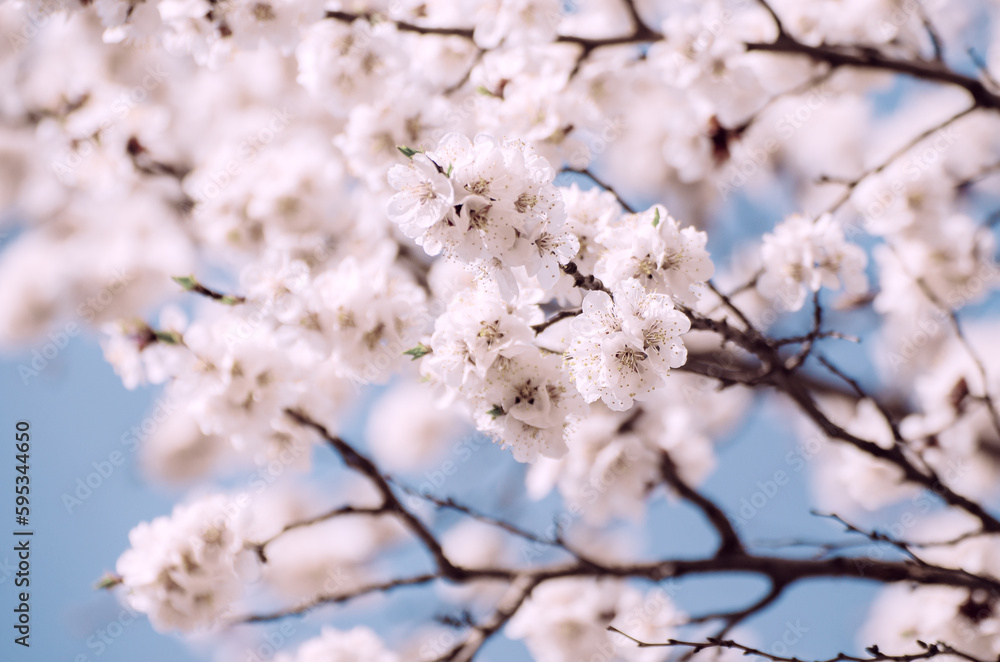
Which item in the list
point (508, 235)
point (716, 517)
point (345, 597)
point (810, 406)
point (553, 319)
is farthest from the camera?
point (716, 517)

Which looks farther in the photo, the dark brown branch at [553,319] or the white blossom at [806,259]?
the white blossom at [806,259]

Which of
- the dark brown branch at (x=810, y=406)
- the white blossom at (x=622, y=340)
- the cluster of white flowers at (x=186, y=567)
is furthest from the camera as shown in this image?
the cluster of white flowers at (x=186, y=567)

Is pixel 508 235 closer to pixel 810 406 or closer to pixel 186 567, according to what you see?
pixel 810 406

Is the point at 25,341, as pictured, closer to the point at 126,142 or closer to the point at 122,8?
the point at 126,142

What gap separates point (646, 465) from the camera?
9.97ft

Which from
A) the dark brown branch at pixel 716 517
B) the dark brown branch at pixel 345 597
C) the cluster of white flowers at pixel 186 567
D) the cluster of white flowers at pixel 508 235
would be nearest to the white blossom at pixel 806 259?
the cluster of white flowers at pixel 508 235

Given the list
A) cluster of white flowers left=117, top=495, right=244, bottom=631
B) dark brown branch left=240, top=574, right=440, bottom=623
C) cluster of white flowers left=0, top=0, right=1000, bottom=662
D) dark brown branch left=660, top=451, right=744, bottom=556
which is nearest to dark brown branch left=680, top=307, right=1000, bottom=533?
cluster of white flowers left=0, top=0, right=1000, bottom=662

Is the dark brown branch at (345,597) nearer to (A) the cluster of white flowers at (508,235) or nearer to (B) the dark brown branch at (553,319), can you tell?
(A) the cluster of white flowers at (508,235)

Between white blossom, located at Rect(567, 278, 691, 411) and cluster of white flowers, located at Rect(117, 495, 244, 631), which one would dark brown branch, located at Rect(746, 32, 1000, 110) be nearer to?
white blossom, located at Rect(567, 278, 691, 411)

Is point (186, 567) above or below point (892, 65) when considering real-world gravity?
below

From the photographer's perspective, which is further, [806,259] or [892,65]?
[892,65]

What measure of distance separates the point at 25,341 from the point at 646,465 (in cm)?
556

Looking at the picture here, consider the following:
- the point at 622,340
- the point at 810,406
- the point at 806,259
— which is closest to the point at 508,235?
the point at 622,340

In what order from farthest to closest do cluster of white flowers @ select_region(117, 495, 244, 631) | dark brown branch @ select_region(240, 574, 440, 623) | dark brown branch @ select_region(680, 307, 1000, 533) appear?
cluster of white flowers @ select_region(117, 495, 244, 631) → dark brown branch @ select_region(240, 574, 440, 623) → dark brown branch @ select_region(680, 307, 1000, 533)
